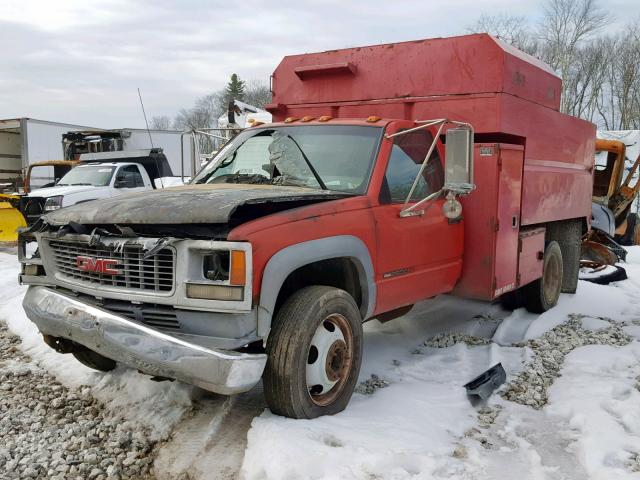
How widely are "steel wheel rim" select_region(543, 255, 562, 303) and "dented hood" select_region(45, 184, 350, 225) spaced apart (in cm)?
401

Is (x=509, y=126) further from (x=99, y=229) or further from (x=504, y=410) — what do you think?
(x=99, y=229)

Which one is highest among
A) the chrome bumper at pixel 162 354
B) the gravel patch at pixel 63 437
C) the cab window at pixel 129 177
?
the cab window at pixel 129 177

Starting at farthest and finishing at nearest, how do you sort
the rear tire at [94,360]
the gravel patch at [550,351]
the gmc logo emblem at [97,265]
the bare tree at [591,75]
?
the bare tree at [591,75], the rear tire at [94,360], the gravel patch at [550,351], the gmc logo emblem at [97,265]

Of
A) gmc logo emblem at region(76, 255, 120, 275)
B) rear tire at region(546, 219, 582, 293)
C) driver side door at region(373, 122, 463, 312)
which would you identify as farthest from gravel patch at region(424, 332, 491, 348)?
gmc logo emblem at region(76, 255, 120, 275)

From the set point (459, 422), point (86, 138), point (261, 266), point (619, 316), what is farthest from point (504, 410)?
point (86, 138)

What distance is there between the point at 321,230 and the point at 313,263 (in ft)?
0.88

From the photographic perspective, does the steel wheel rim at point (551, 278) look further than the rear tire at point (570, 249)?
No

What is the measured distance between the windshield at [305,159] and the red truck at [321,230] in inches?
0.6

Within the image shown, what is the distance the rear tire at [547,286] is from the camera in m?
6.87

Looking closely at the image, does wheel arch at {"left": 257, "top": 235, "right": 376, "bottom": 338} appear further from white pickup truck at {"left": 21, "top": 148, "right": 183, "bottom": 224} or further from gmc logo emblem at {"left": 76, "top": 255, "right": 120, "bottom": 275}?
white pickup truck at {"left": 21, "top": 148, "right": 183, "bottom": 224}

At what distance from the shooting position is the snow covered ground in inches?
124

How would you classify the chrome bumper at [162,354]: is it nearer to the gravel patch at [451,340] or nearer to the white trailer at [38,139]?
the gravel patch at [451,340]

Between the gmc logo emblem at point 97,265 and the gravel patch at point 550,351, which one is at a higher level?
the gmc logo emblem at point 97,265

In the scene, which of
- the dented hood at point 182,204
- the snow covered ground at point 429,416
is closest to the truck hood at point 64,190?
the snow covered ground at point 429,416
